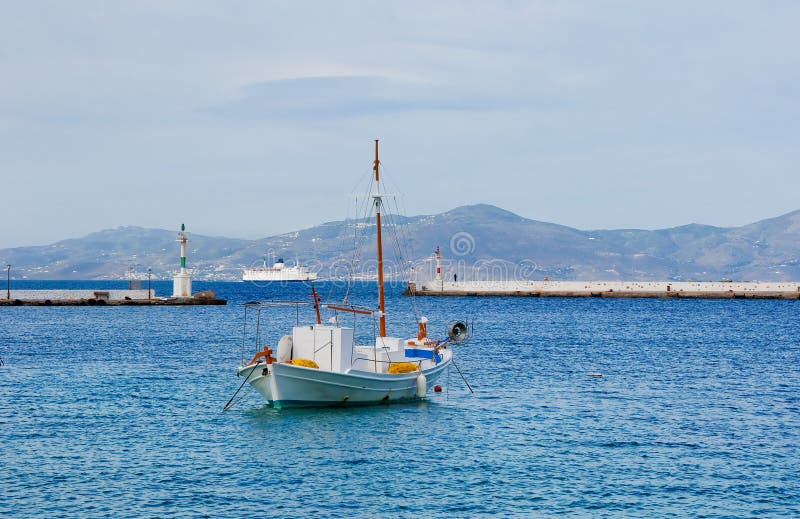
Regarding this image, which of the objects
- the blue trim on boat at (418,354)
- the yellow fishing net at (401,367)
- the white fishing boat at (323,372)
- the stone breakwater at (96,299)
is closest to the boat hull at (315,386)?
the white fishing boat at (323,372)

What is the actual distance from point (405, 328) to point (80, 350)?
33249 millimetres

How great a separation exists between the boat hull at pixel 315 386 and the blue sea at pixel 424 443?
0.53 meters

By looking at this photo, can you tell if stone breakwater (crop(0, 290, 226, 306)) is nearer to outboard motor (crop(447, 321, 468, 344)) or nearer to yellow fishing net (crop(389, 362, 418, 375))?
outboard motor (crop(447, 321, 468, 344))

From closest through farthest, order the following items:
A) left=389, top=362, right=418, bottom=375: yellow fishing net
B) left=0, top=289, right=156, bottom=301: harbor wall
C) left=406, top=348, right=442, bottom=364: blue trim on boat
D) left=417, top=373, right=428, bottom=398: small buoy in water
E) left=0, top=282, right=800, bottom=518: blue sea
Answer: left=0, top=282, right=800, bottom=518: blue sea → left=389, top=362, right=418, bottom=375: yellow fishing net → left=417, top=373, right=428, bottom=398: small buoy in water → left=406, top=348, right=442, bottom=364: blue trim on boat → left=0, top=289, right=156, bottom=301: harbor wall

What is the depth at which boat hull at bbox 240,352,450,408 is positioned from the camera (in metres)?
36.2

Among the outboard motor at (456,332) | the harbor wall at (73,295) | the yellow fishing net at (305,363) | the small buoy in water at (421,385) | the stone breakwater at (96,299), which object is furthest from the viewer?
the harbor wall at (73,295)

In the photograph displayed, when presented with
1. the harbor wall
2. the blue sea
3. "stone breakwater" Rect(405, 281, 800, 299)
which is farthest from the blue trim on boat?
"stone breakwater" Rect(405, 281, 800, 299)

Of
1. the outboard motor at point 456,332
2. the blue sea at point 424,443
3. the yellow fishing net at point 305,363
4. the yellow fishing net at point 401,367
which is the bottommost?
the blue sea at point 424,443

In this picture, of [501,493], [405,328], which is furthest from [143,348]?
[501,493]

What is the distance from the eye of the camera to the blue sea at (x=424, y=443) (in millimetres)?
24719

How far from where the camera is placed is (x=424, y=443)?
32.1 metres

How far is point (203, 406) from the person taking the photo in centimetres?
3928

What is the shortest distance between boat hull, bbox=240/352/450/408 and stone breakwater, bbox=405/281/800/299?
129162 mm

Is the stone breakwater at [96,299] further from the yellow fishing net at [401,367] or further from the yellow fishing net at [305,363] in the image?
the yellow fishing net at [305,363]
